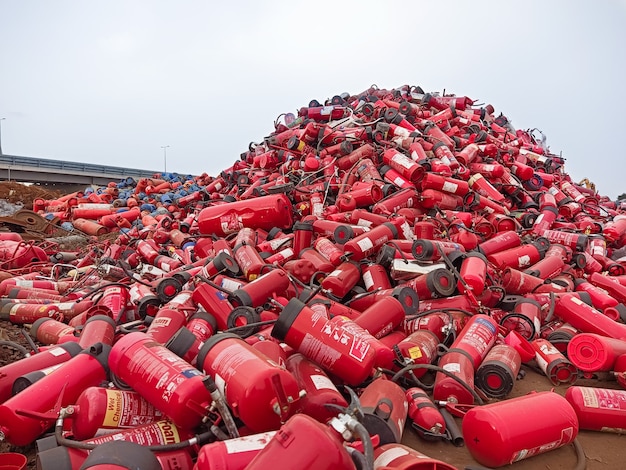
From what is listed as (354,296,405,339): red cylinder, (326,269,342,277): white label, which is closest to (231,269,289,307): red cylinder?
(326,269,342,277): white label

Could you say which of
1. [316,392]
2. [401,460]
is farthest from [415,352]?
[401,460]

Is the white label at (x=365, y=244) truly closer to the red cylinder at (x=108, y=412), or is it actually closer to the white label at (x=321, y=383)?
the white label at (x=321, y=383)

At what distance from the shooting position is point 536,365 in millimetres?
2943

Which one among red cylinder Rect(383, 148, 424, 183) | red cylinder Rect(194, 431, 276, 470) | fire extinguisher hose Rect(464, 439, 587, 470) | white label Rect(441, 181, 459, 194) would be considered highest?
red cylinder Rect(383, 148, 424, 183)

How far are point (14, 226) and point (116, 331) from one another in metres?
9.12

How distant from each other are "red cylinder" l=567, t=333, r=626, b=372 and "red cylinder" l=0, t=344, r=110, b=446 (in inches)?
116

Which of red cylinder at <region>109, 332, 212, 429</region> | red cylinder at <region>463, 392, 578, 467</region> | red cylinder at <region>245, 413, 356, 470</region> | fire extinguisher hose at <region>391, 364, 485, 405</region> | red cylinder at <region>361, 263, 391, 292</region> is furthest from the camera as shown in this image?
red cylinder at <region>361, 263, 391, 292</region>

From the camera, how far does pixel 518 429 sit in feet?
6.09

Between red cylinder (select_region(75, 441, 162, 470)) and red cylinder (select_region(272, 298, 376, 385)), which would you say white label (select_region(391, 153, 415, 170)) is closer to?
red cylinder (select_region(272, 298, 376, 385))

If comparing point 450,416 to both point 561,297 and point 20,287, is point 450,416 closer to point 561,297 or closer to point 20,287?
point 561,297

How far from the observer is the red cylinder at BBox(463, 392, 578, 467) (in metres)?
1.84

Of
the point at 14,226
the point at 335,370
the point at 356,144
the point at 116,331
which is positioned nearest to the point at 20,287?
the point at 116,331

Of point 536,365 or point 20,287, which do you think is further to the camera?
point 20,287

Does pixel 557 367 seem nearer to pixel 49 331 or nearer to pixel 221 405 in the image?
pixel 221 405
